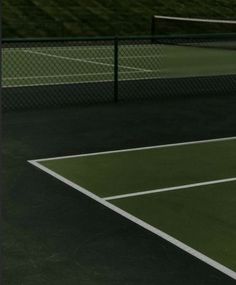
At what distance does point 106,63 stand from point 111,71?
8.84 ft

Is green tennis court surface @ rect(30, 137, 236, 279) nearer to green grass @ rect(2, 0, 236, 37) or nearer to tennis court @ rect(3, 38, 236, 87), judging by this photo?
tennis court @ rect(3, 38, 236, 87)

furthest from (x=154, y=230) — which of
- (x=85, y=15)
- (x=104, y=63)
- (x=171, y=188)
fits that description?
(x=85, y=15)

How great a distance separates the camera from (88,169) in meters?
8.29

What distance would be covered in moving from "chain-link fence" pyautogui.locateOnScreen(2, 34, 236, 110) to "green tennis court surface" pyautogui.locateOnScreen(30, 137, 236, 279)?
4559 mm

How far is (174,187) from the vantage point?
7477mm

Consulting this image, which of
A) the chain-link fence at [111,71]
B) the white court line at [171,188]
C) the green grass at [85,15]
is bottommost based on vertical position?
the chain-link fence at [111,71]

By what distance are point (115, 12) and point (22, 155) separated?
2935 centimetres

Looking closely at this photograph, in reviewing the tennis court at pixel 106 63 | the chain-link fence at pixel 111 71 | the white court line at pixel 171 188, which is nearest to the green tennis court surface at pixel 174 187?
the white court line at pixel 171 188

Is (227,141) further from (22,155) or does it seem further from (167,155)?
(22,155)

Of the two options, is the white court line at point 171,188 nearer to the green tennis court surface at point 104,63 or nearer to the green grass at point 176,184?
the green grass at point 176,184

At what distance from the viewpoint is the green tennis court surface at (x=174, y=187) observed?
580 centimetres

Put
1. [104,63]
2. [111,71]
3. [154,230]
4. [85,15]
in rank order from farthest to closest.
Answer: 1. [85,15]
2. [104,63]
3. [111,71]
4. [154,230]

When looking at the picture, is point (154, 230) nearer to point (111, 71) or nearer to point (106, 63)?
point (111, 71)

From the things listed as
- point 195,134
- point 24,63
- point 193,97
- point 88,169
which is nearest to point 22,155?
point 88,169
